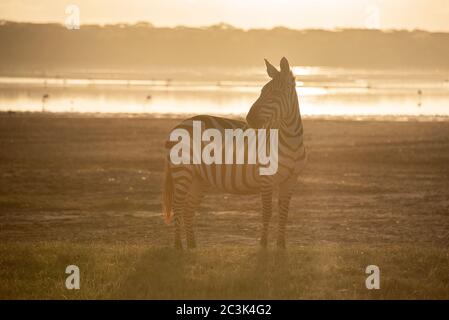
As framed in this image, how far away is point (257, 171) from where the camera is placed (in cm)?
1227

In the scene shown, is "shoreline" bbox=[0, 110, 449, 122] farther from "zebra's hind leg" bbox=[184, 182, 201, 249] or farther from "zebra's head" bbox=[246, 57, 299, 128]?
"zebra's head" bbox=[246, 57, 299, 128]

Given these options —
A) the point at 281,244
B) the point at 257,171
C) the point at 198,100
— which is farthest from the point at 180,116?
the point at 257,171

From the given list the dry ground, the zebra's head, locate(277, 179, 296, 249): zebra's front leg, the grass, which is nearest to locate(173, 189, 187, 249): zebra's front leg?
the grass

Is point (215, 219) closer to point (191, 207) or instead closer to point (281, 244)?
point (191, 207)

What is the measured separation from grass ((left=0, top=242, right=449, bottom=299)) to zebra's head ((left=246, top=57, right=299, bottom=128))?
202 centimetres

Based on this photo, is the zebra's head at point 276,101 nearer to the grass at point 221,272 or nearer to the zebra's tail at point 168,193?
the zebra's tail at point 168,193

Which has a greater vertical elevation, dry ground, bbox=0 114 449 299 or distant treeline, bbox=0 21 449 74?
distant treeline, bbox=0 21 449 74

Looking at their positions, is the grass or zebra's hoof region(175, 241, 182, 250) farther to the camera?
zebra's hoof region(175, 241, 182, 250)

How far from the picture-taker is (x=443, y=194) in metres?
23.0

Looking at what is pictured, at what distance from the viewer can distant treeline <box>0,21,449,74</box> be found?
157 m

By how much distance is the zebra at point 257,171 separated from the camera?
11938mm

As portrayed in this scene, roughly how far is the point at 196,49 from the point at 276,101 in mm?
176882

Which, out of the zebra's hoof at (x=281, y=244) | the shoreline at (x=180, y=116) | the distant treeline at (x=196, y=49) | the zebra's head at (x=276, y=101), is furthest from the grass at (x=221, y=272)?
the distant treeline at (x=196, y=49)
